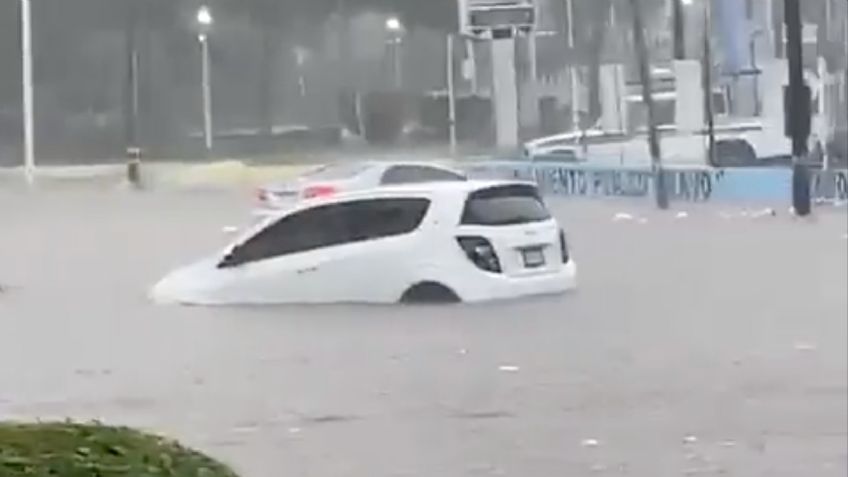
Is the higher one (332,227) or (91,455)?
(332,227)

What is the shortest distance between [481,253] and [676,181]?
1.78 ft

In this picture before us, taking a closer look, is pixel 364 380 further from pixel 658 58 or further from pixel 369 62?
pixel 658 58

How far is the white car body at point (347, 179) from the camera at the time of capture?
3.71 meters

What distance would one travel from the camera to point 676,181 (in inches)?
165

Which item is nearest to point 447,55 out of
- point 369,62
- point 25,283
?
point 369,62

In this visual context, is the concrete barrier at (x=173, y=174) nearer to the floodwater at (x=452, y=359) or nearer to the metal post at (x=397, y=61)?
the floodwater at (x=452, y=359)

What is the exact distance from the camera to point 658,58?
4.08 metres

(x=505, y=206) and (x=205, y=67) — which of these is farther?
(x=505, y=206)

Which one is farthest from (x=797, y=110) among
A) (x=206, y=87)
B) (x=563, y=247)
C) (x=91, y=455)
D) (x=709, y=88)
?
(x=91, y=455)

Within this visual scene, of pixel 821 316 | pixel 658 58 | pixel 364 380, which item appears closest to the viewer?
pixel 364 380

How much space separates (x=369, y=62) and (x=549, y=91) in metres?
0.38

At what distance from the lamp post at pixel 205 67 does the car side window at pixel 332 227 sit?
0.68 ft

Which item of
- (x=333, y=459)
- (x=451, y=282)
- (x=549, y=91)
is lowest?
(x=333, y=459)

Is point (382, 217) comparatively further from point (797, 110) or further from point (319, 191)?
point (797, 110)
